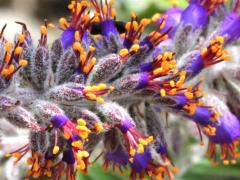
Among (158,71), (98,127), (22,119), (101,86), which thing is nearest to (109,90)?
(101,86)

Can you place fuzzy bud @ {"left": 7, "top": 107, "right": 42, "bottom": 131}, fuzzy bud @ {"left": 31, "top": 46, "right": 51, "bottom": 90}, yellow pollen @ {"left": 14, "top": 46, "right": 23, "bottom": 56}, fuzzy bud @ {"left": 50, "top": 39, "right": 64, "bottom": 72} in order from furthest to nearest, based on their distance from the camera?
1. fuzzy bud @ {"left": 50, "top": 39, "right": 64, "bottom": 72}
2. fuzzy bud @ {"left": 31, "top": 46, "right": 51, "bottom": 90}
3. yellow pollen @ {"left": 14, "top": 46, "right": 23, "bottom": 56}
4. fuzzy bud @ {"left": 7, "top": 107, "right": 42, "bottom": 131}

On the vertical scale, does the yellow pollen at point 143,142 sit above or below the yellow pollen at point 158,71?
below

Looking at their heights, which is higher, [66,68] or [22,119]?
[66,68]

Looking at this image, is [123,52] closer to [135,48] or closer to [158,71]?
[135,48]

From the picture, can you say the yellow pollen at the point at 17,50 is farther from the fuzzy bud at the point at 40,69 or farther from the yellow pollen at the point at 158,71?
the yellow pollen at the point at 158,71

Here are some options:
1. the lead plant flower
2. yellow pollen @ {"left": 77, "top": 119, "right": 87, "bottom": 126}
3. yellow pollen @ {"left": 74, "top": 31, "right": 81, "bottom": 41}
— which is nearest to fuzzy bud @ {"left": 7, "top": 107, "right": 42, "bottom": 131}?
the lead plant flower

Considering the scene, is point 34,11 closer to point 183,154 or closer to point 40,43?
point 183,154

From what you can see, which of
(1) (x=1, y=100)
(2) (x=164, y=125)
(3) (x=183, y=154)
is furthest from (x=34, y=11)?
(1) (x=1, y=100)

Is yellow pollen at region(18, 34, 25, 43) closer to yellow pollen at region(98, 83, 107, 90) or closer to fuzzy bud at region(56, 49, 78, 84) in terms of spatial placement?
fuzzy bud at region(56, 49, 78, 84)

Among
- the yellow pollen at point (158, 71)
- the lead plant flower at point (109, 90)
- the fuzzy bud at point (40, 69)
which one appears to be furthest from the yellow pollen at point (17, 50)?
the yellow pollen at point (158, 71)
